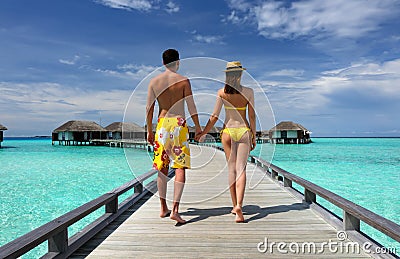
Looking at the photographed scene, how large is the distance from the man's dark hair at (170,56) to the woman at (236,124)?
0.50 m

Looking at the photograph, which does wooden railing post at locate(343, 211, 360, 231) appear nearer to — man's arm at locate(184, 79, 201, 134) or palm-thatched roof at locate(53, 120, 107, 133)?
man's arm at locate(184, 79, 201, 134)

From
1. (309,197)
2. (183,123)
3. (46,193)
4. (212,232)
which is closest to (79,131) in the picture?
(46,193)

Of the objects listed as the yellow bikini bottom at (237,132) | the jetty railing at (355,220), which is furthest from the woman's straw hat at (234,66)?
the jetty railing at (355,220)

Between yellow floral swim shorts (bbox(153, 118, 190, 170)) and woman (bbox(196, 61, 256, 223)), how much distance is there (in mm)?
261

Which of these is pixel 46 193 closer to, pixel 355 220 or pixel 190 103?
pixel 190 103

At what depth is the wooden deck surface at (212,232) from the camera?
2.38 m

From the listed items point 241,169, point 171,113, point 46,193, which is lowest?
point 46,193

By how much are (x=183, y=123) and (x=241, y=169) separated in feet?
2.39

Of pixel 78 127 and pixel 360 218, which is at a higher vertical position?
pixel 78 127

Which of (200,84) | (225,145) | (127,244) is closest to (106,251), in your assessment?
(127,244)

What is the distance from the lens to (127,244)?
102 inches

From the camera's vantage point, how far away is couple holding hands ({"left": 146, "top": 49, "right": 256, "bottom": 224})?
3.02 meters

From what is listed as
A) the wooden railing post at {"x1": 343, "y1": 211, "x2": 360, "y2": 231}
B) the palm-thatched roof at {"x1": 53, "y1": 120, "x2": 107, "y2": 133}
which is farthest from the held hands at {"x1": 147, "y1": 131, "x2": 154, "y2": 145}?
the palm-thatched roof at {"x1": 53, "y1": 120, "x2": 107, "y2": 133}

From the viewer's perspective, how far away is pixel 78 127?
147 ft
